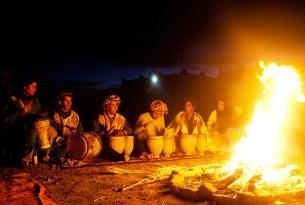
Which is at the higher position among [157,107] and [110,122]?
[157,107]

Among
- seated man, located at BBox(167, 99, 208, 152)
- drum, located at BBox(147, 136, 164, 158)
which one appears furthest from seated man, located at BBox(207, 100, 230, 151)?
drum, located at BBox(147, 136, 164, 158)

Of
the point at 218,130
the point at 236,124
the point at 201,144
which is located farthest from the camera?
the point at 218,130

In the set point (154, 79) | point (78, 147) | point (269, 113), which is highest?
point (154, 79)

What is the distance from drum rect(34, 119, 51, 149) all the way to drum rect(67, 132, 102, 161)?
18.9 inches

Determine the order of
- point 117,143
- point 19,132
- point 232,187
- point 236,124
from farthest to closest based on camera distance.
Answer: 1. point 236,124
2. point 117,143
3. point 19,132
4. point 232,187

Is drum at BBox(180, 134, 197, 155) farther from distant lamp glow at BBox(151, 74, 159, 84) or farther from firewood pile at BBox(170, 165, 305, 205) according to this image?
distant lamp glow at BBox(151, 74, 159, 84)

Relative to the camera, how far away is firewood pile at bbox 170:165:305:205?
4.77m

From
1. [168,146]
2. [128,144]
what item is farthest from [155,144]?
[128,144]

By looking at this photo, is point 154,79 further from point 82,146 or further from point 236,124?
A: point 82,146

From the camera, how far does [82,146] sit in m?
7.81

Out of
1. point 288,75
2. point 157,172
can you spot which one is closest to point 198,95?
point 288,75

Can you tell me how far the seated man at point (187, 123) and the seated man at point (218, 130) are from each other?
0.32 m

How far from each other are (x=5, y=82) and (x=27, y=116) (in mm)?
838

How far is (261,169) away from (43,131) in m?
4.41
